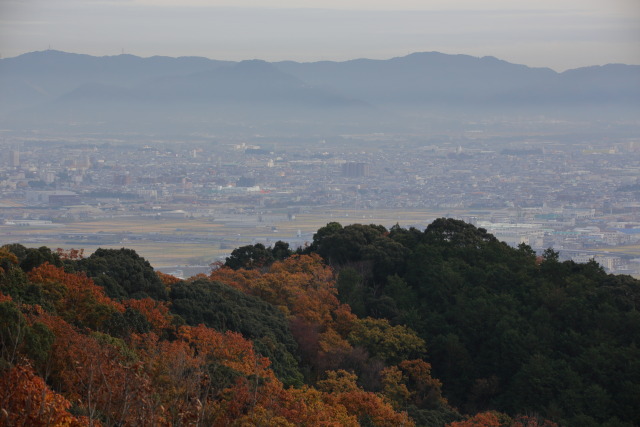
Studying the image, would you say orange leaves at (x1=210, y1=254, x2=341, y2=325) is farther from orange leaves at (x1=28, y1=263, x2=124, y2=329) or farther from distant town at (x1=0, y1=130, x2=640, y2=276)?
distant town at (x1=0, y1=130, x2=640, y2=276)

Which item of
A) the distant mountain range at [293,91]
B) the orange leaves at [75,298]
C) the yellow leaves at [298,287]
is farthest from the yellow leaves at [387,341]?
the distant mountain range at [293,91]

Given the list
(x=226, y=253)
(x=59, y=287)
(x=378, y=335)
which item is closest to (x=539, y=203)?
(x=226, y=253)

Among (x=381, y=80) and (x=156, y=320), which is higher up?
(x=381, y=80)

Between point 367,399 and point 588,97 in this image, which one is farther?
point 588,97

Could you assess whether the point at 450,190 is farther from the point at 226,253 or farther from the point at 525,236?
the point at 226,253

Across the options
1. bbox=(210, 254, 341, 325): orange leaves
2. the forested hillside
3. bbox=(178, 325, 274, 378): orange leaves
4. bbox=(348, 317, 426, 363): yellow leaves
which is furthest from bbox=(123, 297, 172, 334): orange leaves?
bbox=(348, 317, 426, 363): yellow leaves

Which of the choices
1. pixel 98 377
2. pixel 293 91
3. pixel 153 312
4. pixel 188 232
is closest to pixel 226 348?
pixel 153 312

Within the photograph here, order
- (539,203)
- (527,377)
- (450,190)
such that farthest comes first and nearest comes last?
(450,190)
(539,203)
(527,377)

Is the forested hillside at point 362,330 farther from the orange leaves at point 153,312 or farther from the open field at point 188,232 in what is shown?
the open field at point 188,232
